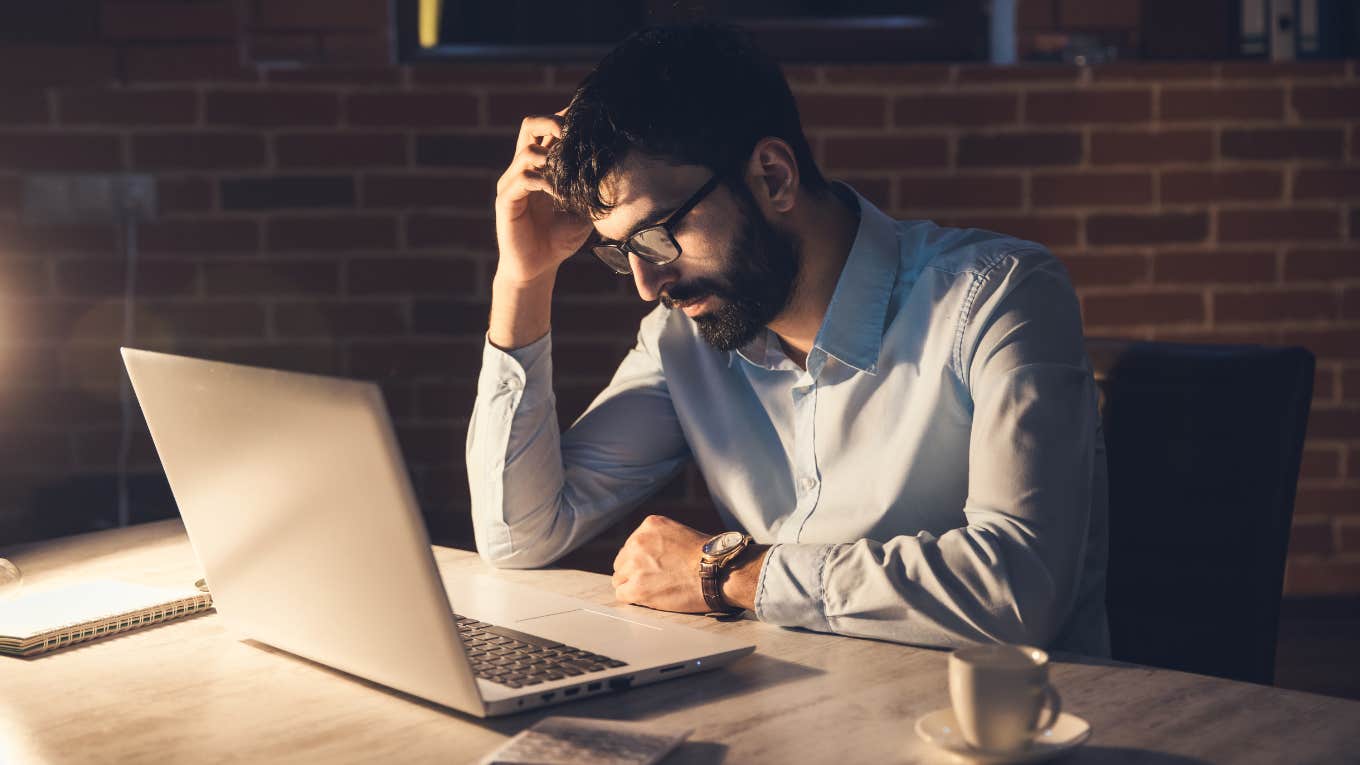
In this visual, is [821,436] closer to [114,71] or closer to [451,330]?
[451,330]

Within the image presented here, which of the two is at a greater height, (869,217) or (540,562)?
(869,217)

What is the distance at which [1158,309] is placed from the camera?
2896 millimetres

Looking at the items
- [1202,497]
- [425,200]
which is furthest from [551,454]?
[425,200]

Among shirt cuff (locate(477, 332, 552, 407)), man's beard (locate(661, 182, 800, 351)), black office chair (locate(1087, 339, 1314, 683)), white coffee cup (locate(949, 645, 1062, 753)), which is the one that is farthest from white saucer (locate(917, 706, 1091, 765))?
shirt cuff (locate(477, 332, 552, 407))

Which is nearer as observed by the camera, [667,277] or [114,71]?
[667,277]

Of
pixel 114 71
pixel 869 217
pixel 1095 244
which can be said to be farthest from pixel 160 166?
pixel 1095 244

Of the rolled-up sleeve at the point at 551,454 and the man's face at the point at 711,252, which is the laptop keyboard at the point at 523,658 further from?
the man's face at the point at 711,252

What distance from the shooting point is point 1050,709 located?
35.5 inches

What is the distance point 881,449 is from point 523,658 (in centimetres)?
57

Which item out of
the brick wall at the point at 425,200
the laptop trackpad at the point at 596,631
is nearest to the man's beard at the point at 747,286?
the laptop trackpad at the point at 596,631

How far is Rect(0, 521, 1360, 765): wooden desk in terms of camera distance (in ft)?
3.14

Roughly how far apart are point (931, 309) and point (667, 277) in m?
0.32

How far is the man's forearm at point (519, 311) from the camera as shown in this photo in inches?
66.7

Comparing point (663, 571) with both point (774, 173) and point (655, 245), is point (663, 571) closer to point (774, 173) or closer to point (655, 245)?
point (655, 245)
